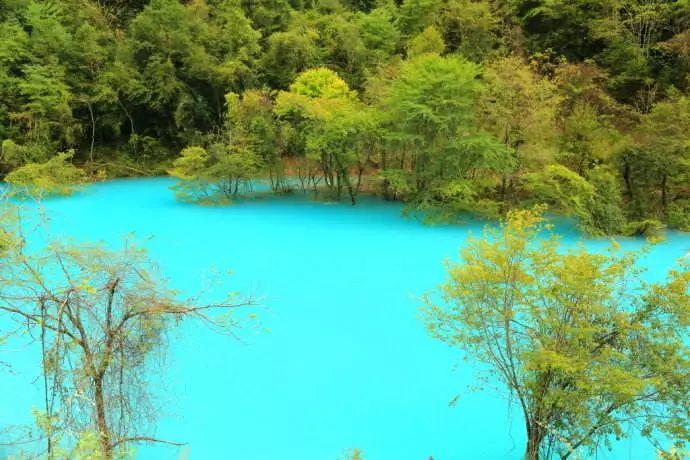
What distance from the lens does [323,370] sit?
6383mm

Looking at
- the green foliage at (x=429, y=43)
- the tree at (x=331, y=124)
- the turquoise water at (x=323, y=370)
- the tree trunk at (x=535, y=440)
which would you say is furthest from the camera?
the green foliage at (x=429, y=43)

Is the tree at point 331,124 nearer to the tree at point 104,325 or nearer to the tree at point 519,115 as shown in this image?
the tree at point 519,115

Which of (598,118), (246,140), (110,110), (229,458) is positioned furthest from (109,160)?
(229,458)

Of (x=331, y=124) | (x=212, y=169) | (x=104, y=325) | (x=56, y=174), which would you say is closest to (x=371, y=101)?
(x=331, y=124)

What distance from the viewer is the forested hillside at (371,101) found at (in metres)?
13.4

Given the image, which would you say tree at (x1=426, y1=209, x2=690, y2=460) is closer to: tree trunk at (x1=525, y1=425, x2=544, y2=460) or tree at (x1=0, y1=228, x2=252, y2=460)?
tree trunk at (x1=525, y1=425, x2=544, y2=460)

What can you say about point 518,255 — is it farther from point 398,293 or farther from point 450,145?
point 450,145

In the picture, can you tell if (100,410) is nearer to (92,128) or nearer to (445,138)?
(445,138)

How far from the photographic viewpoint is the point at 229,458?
4922 millimetres

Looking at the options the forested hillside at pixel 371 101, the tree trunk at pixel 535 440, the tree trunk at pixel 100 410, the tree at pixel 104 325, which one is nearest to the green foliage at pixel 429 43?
the forested hillside at pixel 371 101

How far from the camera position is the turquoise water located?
5.12m

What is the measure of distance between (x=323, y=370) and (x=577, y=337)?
10.6 feet

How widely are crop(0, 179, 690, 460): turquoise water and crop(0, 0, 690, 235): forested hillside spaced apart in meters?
2.44

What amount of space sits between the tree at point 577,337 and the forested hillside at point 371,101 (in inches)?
324
